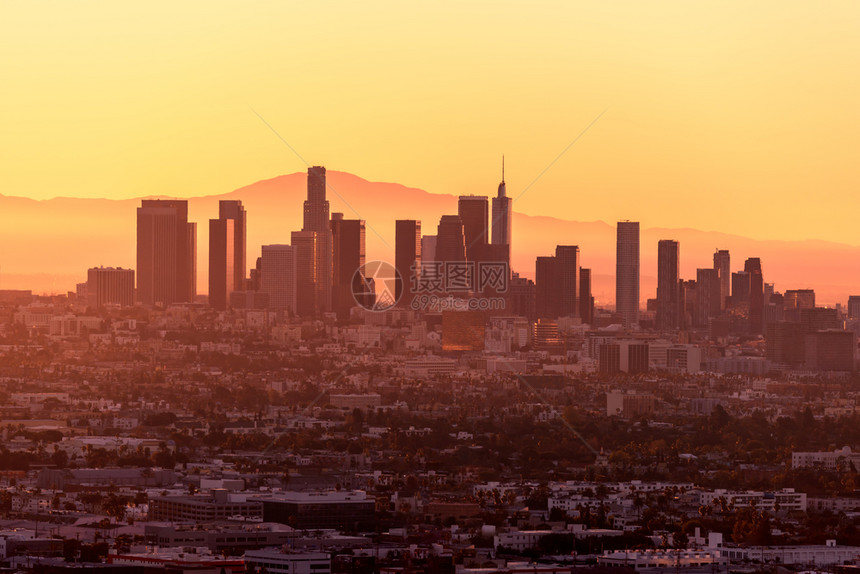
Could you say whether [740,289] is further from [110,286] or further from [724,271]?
[110,286]

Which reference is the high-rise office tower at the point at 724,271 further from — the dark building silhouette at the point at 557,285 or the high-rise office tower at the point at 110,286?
the high-rise office tower at the point at 110,286

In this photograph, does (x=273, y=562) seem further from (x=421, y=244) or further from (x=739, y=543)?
(x=421, y=244)

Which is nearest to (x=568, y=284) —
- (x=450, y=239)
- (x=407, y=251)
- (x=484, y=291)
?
(x=484, y=291)

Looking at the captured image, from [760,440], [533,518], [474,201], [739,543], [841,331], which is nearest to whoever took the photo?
[739,543]

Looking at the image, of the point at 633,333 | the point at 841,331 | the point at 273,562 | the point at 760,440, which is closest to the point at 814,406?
the point at 760,440

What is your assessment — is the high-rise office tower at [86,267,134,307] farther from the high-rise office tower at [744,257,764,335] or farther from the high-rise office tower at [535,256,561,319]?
the high-rise office tower at [744,257,764,335]

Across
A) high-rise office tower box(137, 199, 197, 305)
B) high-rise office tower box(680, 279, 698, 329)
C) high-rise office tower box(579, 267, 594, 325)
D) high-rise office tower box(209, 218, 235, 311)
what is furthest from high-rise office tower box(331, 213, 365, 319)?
high-rise office tower box(680, 279, 698, 329)
